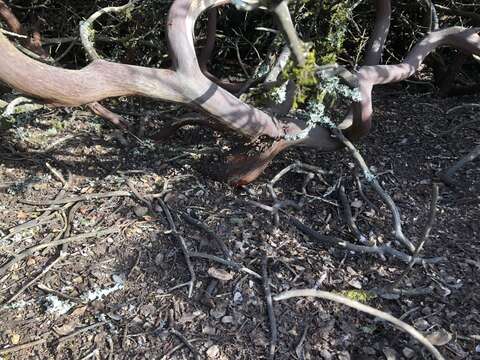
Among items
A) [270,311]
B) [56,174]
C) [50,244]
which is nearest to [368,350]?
[270,311]

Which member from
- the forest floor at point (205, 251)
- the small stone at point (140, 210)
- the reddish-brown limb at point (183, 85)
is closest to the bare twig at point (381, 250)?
the forest floor at point (205, 251)

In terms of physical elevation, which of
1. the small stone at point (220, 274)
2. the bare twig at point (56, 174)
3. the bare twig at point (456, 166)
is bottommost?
the bare twig at point (456, 166)

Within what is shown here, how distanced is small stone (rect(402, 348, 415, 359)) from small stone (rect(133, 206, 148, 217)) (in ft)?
3.65

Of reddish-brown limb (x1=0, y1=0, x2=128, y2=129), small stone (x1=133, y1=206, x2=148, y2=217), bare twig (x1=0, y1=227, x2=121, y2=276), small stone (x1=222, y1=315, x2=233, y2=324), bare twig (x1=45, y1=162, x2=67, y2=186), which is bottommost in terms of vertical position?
small stone (x1=222, y1=315, x2=233, y2=324)

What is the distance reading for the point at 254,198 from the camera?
225 centimetres

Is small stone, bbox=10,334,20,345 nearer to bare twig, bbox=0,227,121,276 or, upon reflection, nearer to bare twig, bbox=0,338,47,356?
bare twig, bbox=0,338,47,356

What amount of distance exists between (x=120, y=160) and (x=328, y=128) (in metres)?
0.99

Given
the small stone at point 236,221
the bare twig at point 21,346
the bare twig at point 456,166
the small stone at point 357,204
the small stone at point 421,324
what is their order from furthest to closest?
the bare twig at point 456,166 < the small stone at point 357,204 < the small stone at point 236,221 < the small stone at point 421,324 < the bare twig at point 21,346

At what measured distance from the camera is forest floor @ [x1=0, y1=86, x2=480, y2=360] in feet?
5.56

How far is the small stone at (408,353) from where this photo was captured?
165cm

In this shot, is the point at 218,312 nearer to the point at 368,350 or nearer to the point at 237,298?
the point at 237,298

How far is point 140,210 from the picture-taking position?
2.12 m

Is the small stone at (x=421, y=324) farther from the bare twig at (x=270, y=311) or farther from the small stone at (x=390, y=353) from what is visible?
the bare twig at (x=270, y=311)

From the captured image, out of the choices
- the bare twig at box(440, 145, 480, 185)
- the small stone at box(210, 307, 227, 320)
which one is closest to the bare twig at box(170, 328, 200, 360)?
the small stone at box(210, 307, 227, 320)
